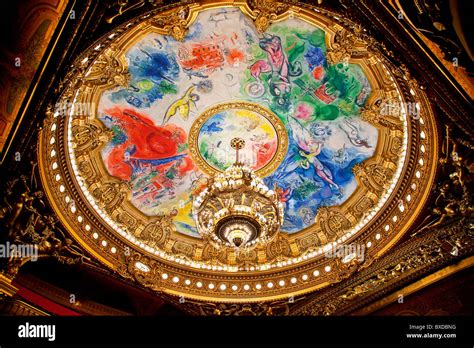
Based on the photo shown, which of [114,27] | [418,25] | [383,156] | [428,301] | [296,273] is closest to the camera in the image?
[418,25]

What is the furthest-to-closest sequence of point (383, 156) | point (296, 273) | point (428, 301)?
1. point (296, 273)
2. point (383, 156)
3. point (428, 301)

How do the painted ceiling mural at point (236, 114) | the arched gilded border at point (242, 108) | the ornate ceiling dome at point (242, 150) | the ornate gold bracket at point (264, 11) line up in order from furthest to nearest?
the arched gilded border at point (242, 108)
the painted ceiling mural at point (236, 114)
the ornate ceiling dome at point (242, 150)
the ornate gold bracket at point (264, 11)

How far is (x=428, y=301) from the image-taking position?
10.9 meters

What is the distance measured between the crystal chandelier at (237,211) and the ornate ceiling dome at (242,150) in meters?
0.06

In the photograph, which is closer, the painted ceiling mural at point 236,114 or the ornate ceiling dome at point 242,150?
the ornate ceiling dome at point 242,150

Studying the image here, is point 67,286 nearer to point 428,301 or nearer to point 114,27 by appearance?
point 114,27

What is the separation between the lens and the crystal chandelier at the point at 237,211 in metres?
11.1

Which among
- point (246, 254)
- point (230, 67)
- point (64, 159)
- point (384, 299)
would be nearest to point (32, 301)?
point (64, 159)

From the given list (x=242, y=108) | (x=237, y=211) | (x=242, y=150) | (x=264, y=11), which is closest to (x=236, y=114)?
(x=242, y=108)

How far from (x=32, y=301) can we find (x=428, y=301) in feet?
27.6

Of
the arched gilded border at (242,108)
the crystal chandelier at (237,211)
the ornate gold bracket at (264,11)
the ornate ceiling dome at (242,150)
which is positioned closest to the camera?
the ornate gold bracket at (264,11)

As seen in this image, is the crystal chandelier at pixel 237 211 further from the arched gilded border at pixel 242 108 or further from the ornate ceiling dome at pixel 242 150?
the arched gilded border at pixel 242 108

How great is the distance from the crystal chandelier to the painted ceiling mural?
93.4 inches

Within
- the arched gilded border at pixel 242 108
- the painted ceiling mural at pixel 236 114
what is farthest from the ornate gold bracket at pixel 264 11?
the arched gilded border at pixel 242 108
